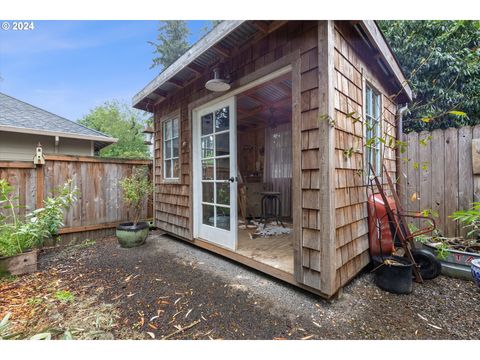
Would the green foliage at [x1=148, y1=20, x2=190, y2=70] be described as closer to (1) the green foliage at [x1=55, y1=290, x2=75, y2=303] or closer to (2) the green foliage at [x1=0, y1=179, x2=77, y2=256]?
(2) the green foliage at [x1=0, y1=179, x2=77, y2=256]

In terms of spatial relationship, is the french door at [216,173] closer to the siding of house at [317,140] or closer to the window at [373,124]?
the siding of house at [317,140]

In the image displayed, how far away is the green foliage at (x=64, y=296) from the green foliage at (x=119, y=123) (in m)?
13.8

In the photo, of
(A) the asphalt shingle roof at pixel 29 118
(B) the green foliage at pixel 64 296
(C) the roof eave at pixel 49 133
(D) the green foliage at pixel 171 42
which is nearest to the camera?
(B) the green foliage at pixel 64 296

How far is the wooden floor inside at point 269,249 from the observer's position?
2280 mm

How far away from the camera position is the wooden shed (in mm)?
1734

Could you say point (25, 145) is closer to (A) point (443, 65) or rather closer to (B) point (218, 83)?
(B) point (218, 83)

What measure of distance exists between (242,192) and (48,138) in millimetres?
4640

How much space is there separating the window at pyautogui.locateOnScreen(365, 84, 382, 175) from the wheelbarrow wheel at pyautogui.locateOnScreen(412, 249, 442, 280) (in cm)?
98

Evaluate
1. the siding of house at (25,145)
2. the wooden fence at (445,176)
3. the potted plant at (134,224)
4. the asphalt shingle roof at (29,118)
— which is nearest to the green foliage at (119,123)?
the asphalt shingle roof at (29,118)

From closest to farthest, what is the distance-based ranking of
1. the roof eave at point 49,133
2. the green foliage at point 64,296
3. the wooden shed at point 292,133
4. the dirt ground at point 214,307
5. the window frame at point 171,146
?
the dirt ground at point 214,307
the wooden shed at point 292,133
the green foliage at point 64,296
the window frame at point 171,146
the roof eave at point 49,133

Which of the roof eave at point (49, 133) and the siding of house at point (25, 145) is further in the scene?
the siding of house at point (25, 145)

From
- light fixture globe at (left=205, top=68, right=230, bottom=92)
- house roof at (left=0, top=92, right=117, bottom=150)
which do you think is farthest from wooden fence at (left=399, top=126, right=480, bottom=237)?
house roof at (left=0, top=92, right=117, bottom=150)
